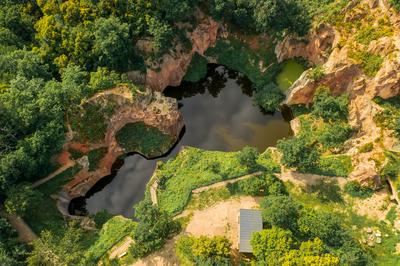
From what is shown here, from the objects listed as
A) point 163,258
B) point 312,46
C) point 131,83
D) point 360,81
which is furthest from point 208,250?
point 312,46

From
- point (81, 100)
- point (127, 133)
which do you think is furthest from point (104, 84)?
point (127, 133)

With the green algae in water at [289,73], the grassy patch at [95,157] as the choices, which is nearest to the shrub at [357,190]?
the green algae in water at [289,73]

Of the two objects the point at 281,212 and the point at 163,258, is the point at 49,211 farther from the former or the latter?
the point at 281,212

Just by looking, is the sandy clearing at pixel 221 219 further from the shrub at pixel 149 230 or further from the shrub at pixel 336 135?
the shrub at pixel 336 135

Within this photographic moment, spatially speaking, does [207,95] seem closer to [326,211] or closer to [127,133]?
[127,133]

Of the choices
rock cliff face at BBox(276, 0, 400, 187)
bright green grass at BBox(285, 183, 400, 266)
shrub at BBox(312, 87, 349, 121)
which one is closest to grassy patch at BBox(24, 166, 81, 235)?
bright green grass at BBox(285, 183, 400, 266)

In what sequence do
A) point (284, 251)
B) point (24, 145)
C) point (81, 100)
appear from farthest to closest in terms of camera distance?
point (81, 100) → point (24, 145) → point (284, 251)

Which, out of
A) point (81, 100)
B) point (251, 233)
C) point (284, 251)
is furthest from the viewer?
point (81, 100)
